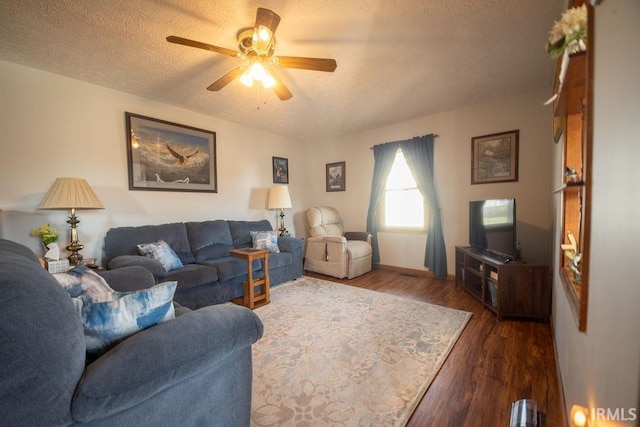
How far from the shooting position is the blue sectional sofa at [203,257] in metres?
2.48

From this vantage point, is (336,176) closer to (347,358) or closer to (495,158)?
(495,158)

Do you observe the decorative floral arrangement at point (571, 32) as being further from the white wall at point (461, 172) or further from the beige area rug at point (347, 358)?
the white wall at point (461, 172)

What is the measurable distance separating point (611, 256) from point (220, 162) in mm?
4003

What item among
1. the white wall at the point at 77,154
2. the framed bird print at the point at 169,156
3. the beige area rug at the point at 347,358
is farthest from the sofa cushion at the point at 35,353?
the framed bird print at the point at 169,156

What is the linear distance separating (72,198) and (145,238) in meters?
0.78

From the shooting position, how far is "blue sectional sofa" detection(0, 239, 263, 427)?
0.61 m

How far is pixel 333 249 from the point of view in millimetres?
3805

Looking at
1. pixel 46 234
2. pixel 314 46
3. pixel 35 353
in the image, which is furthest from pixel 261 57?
pixel 46 234

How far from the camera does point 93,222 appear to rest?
2.66m

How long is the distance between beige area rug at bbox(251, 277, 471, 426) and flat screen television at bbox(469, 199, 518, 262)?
831 mm

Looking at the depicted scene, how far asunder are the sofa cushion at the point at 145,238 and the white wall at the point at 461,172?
2891mm

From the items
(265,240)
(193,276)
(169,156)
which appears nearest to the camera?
(193,276)

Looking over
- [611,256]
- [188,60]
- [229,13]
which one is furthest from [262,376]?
[188,60]

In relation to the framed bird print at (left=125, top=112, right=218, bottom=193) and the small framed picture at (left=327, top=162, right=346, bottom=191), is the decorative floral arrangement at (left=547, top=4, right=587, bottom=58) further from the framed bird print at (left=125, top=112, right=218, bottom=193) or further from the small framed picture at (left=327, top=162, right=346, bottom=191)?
the small framed picture at (left=327, top=162, right=346, bottom=191)
